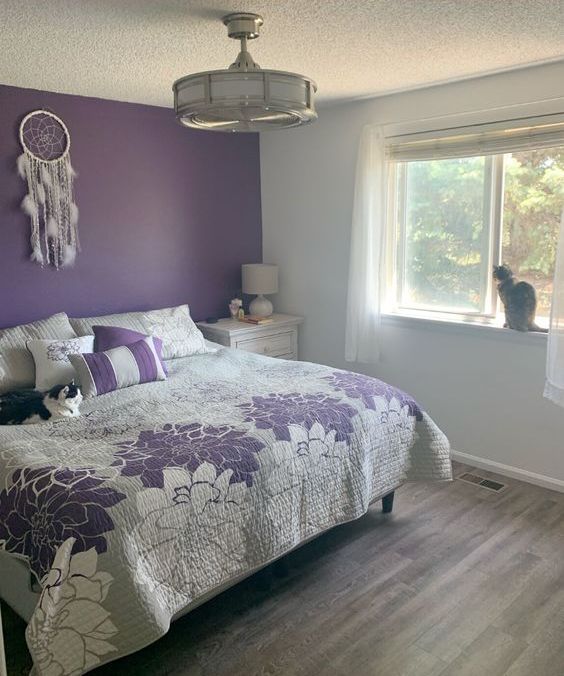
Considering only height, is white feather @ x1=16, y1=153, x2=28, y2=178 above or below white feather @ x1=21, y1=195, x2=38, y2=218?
above

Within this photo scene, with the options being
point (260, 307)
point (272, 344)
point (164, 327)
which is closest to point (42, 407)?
point (164, 327)

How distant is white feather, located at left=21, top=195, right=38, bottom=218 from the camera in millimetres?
3506

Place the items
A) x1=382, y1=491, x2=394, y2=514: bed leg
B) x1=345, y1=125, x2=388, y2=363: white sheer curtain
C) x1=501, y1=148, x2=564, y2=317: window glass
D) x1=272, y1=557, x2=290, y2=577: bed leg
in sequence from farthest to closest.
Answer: x1=345, y1=125, x2=388, y2=363: white sheer curtain, x1=501, y1=148, x2=564, y2=317: window glass, x1=382, y1=491, x2=394, y2=514: bed leg, x1=272, y1=557, x2=290, y2=577: bed leg

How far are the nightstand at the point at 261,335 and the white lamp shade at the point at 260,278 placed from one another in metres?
0.24

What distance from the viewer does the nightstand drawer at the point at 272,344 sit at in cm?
430

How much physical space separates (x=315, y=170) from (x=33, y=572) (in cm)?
329

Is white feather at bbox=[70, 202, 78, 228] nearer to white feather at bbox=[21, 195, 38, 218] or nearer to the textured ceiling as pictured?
white feather at bbox=[21, 195, 38, 218]

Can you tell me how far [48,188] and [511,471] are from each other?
3.23 meters

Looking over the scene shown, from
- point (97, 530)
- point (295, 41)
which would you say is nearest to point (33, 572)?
point (97, 530)

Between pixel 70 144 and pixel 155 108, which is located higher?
pixel 155 108

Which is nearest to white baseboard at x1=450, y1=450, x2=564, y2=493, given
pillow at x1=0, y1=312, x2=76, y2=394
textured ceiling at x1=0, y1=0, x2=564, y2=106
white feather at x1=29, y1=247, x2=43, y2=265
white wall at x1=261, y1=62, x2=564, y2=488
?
white wall at x1=261, y1=62, x2=564, y2=488

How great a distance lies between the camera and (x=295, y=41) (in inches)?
104

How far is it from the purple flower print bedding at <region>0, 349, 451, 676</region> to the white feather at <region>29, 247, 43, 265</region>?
3.68 ft

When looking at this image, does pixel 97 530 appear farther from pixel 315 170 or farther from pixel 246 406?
pixel 315 170
